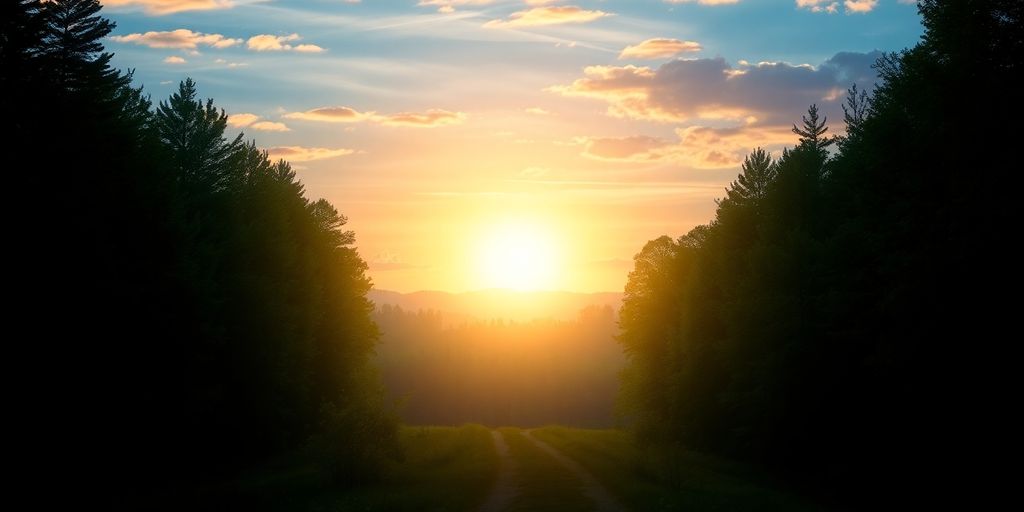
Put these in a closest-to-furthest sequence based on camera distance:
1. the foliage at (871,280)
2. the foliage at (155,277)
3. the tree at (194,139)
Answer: the foliage at (871,280) → the foliage at (155,277) → the tree at (194,139)

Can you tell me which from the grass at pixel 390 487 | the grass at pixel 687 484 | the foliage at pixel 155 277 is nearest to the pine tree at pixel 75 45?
the foliage at pixel 155 277

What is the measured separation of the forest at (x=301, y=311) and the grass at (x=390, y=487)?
1021 mm

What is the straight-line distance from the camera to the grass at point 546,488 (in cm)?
2502

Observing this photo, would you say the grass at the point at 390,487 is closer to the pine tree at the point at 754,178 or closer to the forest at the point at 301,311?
the forest at the point at 301,311

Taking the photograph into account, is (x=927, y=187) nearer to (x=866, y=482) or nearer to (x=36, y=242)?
(x=866, y=482)

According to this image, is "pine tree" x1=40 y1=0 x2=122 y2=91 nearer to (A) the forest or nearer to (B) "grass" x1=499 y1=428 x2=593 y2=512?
(A) the forest

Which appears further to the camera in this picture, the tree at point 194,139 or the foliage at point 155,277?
the tree at point 194,139

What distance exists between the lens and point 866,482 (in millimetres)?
30531

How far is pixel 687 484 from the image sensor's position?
30.9m

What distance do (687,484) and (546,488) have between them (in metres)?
5.43

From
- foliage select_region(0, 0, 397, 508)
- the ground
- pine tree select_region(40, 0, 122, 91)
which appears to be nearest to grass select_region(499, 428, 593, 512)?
the ground

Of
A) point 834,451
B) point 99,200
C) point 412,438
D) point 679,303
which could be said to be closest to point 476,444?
point 412,438

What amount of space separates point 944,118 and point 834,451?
15.9m

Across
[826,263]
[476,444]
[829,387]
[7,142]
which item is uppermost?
[7,142]
